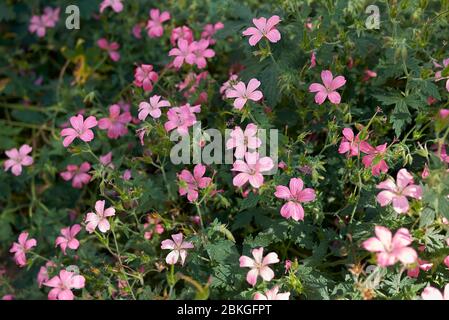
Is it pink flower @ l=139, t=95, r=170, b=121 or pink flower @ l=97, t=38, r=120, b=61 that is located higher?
pink flower @ l=139, t=95, r=170, b=121

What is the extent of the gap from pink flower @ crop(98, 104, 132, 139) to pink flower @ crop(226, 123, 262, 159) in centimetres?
60

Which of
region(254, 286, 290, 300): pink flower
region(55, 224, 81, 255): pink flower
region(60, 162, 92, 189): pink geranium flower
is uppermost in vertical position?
region(254, 286, 290, 300): pink flower

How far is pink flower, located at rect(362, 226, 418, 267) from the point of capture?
4.48 ft

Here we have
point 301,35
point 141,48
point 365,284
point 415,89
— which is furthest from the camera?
point 141,48

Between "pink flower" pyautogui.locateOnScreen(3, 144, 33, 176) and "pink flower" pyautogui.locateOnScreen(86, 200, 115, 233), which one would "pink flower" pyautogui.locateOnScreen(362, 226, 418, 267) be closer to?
"pink flower" pyautogui.locateOnScreen(86, 200, 115, 233)

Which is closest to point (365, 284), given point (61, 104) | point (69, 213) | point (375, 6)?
point (375, 6)

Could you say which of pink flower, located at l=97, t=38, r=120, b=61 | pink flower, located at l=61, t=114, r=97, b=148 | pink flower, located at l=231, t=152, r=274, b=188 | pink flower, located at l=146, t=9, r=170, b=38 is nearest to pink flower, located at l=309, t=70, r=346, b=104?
pink flower, located at l=231, t=152, r=274, b=188

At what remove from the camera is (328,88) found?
1829 millimetres

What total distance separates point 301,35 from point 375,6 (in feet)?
0.91

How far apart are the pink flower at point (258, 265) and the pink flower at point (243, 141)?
0.29 metres

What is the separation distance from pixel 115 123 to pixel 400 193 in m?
1.10

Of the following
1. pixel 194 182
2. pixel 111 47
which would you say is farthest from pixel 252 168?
pixel 111 47

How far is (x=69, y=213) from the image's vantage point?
8.09 ft
